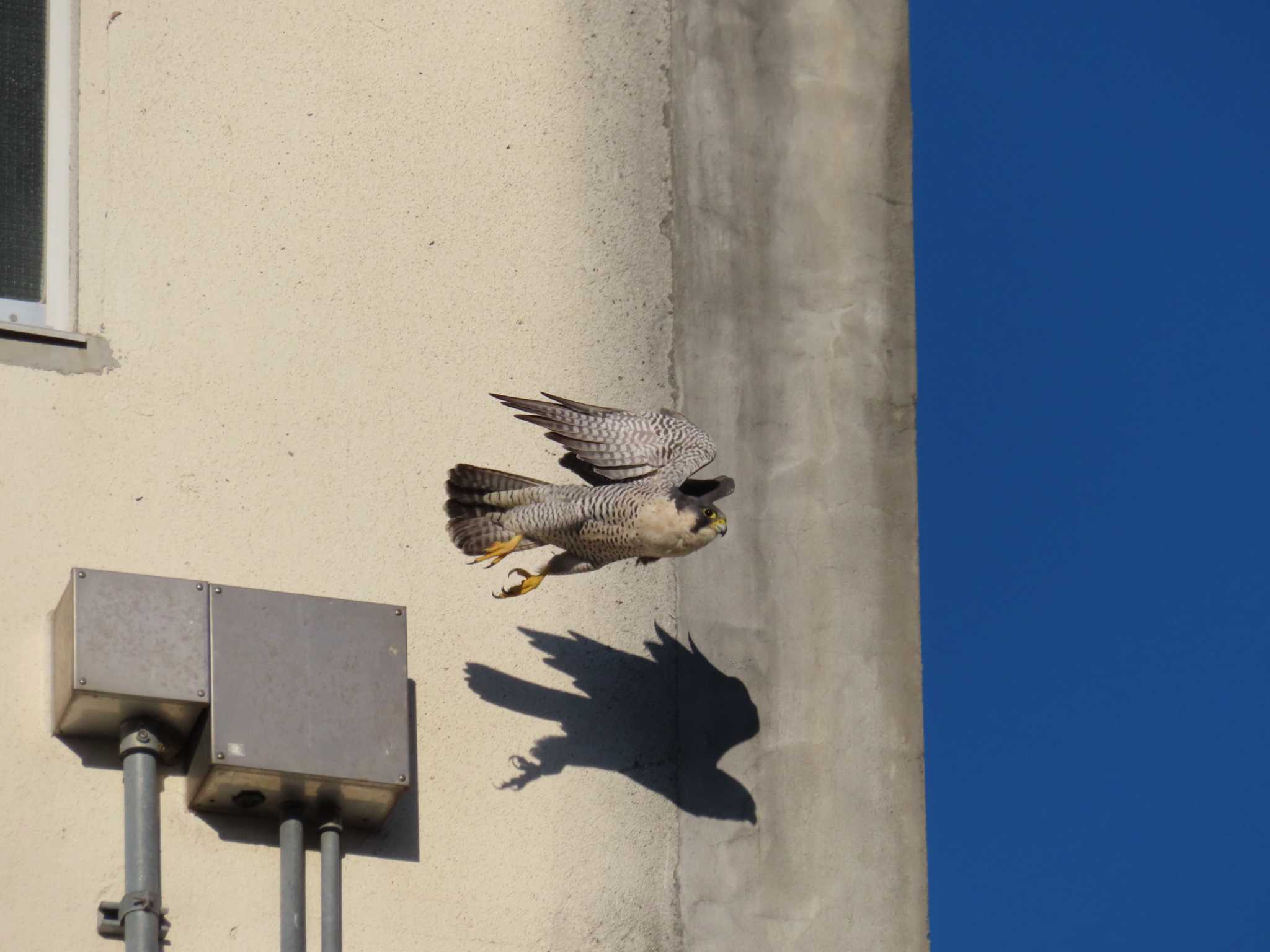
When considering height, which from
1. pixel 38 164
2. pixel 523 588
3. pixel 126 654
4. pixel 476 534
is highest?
pixel 38 164

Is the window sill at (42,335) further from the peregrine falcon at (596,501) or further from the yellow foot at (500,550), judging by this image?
the yellow foot at (500,550)

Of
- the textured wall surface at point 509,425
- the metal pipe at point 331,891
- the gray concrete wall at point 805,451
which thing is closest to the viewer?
the metal pipe at point 331,891

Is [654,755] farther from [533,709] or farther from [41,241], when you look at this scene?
[41,241]

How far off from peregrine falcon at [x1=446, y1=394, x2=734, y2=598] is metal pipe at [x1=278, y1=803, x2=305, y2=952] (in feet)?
2.86

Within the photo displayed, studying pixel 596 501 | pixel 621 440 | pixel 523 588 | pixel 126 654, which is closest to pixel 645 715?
pixel 523 588

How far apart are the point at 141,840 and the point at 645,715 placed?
150 centimetres

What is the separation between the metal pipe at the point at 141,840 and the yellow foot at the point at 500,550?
3.37 ft

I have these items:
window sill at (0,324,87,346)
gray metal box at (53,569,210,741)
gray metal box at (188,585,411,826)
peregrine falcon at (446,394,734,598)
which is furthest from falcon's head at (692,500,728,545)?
window sill at (0,324,87,346)

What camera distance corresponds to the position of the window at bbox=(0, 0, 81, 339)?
547cm

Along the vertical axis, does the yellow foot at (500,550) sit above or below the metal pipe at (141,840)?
above

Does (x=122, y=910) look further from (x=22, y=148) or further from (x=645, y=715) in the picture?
(x=22, y=148)

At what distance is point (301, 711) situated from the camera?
511 centimetres

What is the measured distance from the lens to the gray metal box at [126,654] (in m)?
4.91

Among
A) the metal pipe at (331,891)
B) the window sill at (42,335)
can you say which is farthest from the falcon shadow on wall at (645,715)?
the window sill at (42,335)
